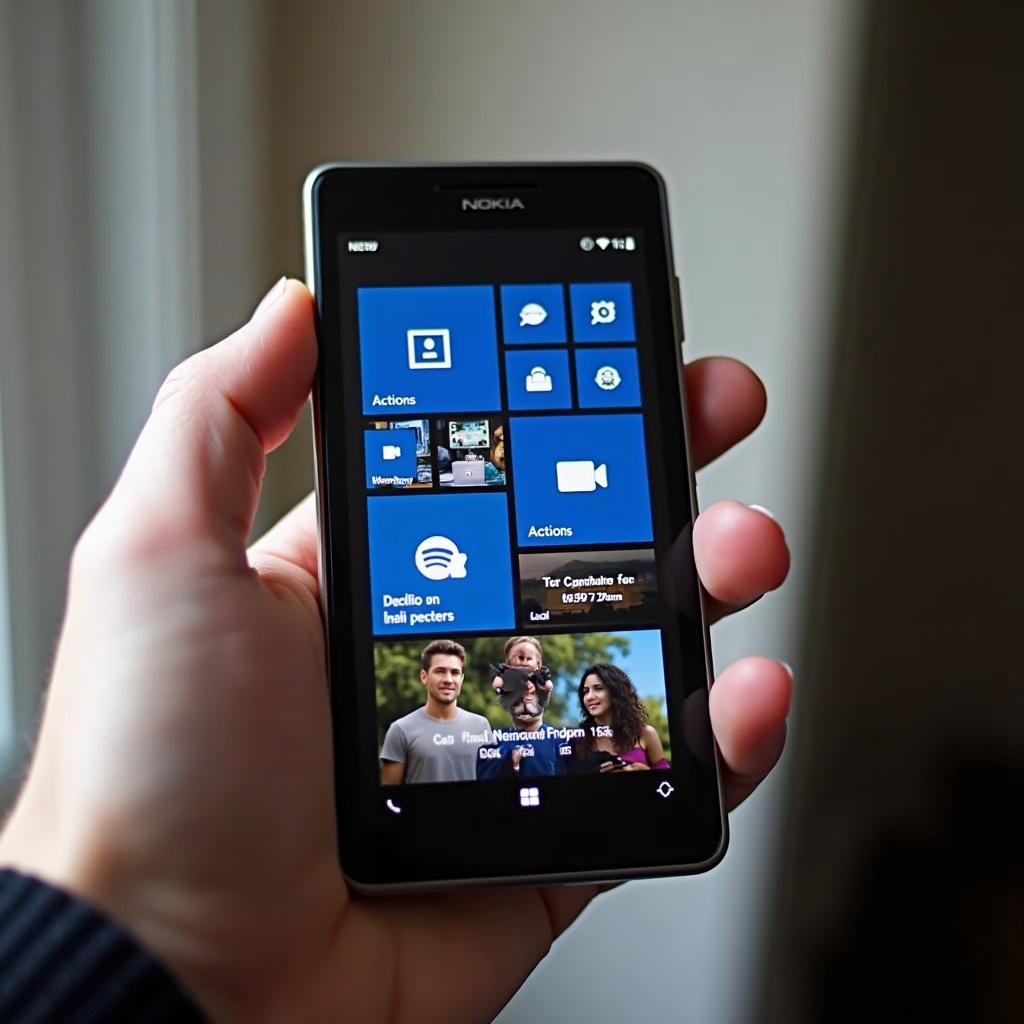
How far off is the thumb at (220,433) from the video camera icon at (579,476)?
0.45 feet

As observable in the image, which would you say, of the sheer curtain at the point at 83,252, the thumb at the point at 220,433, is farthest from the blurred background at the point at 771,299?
the thumb at the point at 220,433

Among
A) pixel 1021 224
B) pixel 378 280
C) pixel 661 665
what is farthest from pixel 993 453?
pixel 378 280

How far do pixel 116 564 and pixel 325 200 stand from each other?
23 cm

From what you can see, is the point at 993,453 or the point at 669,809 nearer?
the point at 669,809

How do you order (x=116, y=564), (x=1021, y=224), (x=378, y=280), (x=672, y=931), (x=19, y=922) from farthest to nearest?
→ (x=672, y=931), (x=1021, y=224), (x=378, y=280), (x=116, y=564), (x=19, y=922)

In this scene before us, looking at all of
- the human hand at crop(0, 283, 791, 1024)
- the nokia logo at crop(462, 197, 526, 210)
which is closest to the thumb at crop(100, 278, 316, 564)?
the human hand at crop(0, 283, 791, 1024)

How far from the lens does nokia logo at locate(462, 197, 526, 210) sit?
24.5 inches

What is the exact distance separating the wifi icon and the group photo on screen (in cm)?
3

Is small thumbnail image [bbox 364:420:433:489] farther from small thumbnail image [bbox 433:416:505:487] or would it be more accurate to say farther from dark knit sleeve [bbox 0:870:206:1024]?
dark knit sleeve [bbox 0:870:206:1024]

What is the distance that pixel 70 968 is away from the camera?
1.31 ft

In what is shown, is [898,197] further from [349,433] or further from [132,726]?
[132,726]

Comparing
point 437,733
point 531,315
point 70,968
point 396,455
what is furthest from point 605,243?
point 70,968

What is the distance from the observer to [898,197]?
2.54ft

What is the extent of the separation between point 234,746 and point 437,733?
11cm
